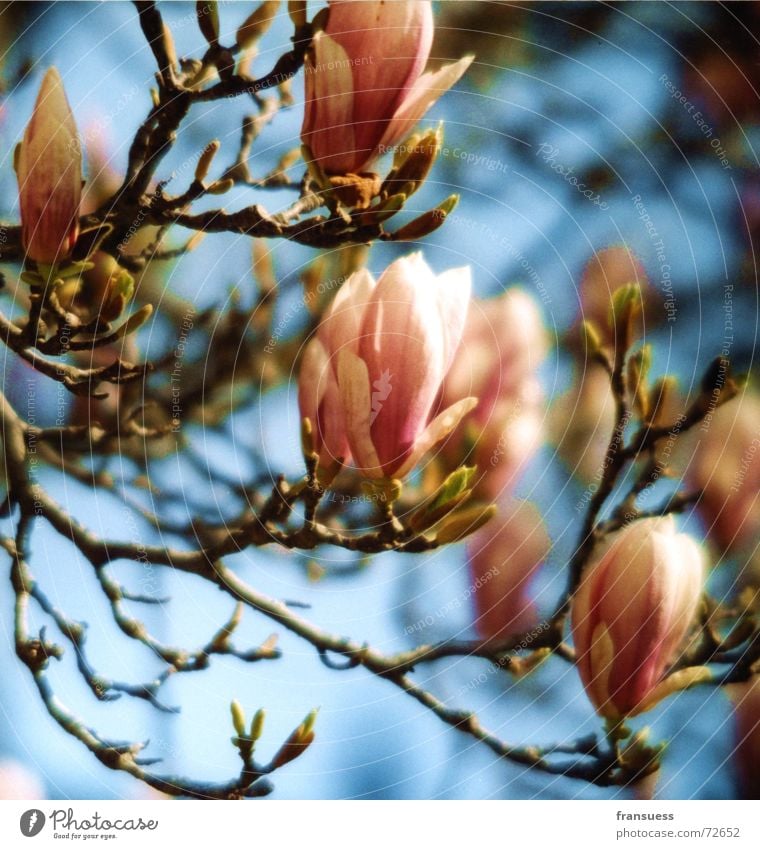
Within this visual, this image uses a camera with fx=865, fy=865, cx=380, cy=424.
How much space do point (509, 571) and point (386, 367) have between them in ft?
0.47

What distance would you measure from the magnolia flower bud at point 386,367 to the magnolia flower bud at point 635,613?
4.9 inches

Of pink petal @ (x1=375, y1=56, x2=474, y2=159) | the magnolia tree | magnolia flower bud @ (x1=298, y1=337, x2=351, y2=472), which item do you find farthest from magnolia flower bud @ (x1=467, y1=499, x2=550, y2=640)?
pink petal @ (x1=375, y1=56, x2=474, y2=159)

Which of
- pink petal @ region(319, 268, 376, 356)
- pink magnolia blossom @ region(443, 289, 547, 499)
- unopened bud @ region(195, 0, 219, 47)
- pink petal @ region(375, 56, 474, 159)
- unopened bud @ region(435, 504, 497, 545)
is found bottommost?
unopened bud @ region(435, 504, 497, 545)

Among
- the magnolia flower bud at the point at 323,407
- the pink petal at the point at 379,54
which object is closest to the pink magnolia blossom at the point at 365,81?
the pink petal at the point at 379,54

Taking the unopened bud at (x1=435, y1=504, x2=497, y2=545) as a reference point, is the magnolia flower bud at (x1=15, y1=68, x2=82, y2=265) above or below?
above

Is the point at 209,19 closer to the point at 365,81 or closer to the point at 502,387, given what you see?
the point at 365,81

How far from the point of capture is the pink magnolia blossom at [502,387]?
488 millimetres

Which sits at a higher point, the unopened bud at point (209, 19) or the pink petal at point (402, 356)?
the unopened bud at point (209, 19)

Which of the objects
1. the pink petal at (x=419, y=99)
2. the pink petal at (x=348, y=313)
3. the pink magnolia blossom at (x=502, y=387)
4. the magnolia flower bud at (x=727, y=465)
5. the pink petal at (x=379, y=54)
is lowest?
the magnolia flower bud at (x=727, y=465)

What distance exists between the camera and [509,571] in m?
0.50

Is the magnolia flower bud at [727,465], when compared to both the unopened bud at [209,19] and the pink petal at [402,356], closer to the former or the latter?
the pink petal at [402,356]

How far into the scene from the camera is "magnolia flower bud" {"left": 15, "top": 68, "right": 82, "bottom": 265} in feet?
1.58

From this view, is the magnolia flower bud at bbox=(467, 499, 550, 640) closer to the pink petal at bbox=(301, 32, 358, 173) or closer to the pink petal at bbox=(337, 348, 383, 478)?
the pink petal at bbox=(337, 348, 383, 478)

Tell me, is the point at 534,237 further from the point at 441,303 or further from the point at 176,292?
the point at 176,292
